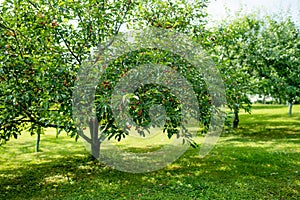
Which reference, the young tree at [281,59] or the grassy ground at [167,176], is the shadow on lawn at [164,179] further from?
the young tree at [281,59]

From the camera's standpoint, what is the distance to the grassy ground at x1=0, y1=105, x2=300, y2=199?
4.69 metres

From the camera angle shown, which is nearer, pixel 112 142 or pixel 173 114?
pixel 173 114

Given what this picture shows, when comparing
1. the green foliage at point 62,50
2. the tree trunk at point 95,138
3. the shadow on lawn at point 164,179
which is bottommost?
the shadow on lawn at point 164,179

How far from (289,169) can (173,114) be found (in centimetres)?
338

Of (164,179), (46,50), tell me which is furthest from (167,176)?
(46,50)

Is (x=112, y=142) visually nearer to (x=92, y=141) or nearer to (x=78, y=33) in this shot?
(x=92, y=141)

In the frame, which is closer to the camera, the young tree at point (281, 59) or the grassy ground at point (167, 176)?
the grassy ground at point (167, 176)

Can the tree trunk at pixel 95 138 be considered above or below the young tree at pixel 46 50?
below

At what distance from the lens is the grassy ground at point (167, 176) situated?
15.4ft

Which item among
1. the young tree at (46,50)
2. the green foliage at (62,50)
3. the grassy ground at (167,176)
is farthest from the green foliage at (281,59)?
the young tree at (46,50)

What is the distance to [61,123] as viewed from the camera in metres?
4.12

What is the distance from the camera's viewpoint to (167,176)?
5586mm

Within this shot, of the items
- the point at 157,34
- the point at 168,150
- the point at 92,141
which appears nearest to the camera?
the point at 157,34

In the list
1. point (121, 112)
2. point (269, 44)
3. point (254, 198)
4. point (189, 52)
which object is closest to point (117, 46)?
point (189, 52)
